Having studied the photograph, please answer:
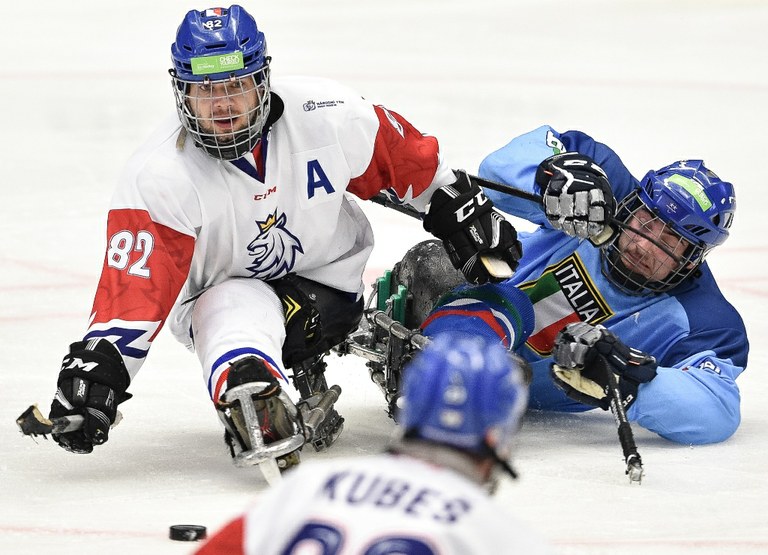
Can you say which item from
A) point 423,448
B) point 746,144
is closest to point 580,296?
point 423,448

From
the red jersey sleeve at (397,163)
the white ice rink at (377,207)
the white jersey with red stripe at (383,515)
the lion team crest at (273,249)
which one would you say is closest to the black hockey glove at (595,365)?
the white ice rink at (377,207)

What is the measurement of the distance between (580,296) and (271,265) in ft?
3.19

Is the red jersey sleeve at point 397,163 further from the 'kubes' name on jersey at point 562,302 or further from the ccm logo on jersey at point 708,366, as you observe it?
the ccm logo on jersey at point 708,366

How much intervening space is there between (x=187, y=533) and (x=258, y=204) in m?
1.02

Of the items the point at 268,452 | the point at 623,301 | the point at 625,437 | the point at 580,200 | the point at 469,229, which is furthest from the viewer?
the point at 623,301

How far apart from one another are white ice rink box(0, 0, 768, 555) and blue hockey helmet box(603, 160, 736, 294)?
453 mm

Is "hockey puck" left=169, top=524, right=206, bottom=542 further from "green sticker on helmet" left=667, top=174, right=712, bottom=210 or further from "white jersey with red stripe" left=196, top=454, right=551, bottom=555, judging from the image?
"green sticker on helmet" left=667, top=174, right=712, bottom=210

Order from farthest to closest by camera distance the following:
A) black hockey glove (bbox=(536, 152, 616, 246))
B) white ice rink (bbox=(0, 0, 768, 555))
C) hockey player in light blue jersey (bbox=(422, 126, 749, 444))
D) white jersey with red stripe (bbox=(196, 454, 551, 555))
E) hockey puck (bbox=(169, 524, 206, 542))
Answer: black hockey glove (bbox=(536, 152, 616, 246)), hockey player in light blue jersey (bbox=(422, 126, 749, 444)), white ice rink (bbox=(0, 0, 768, 555)), hockey puck (bbox=(169, 524, 206, 542)), white jersey with red stripe (bbox=(196, 454, 551, 555))

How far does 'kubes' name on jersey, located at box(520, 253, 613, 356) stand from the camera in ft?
15.5

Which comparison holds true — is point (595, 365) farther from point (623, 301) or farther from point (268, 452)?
point (268, 452)

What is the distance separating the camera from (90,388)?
12.8ft

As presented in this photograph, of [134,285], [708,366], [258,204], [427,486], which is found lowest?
[708,366]

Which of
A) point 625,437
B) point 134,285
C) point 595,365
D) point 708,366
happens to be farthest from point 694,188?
point 134,285

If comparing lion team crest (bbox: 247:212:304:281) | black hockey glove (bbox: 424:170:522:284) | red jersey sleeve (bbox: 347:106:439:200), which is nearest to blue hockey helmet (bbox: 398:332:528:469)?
lion team crest (bbox: 247:212:304:281)
